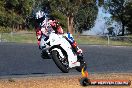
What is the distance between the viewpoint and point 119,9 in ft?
210

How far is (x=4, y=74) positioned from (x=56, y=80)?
12.5 ft

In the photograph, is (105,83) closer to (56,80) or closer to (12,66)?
(56,80)

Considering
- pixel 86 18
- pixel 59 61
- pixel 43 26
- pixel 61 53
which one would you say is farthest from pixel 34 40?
pixel 43 26

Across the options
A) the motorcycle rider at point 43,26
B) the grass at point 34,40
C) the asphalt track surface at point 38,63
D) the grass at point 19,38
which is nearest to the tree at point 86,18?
the grass at point 34,40

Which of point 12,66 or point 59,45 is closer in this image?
point 59,45

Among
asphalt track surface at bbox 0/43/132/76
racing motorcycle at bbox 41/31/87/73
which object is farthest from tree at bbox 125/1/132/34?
racing motorcycle at bbox 41/31/87/73

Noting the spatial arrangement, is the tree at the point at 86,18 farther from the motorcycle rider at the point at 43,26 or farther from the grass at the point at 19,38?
the motorcycle rider at the point at 43,26

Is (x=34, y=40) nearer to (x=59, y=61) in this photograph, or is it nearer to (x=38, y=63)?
(x=38, y=63)

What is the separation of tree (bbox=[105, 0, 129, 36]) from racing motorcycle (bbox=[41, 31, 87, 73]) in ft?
178

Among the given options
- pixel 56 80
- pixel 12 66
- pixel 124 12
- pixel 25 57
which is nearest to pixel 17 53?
pixel 25 57

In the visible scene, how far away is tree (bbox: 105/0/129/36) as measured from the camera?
62.3 meters

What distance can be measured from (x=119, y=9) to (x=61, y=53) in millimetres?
56695

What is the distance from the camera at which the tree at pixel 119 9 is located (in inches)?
2454

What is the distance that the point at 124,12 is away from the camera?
61.7 m
